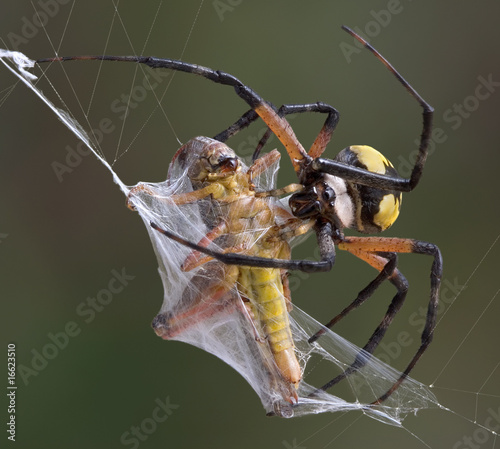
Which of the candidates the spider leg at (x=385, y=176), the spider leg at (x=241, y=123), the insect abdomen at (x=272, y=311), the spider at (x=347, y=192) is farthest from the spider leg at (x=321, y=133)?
the insect abdomen at (x=272, y=311)

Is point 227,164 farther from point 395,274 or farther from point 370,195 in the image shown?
point 395,274

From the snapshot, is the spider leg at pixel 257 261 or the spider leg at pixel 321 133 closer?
the spider leg at pixel 257 261

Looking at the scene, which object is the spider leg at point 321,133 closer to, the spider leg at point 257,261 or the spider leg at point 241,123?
the spider leg at point 241,123

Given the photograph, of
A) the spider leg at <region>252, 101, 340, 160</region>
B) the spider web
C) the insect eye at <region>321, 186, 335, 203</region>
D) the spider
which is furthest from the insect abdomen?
the spider leg at <region>252, 101, 340, 160</region>

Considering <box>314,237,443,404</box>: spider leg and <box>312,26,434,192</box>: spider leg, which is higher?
<box>312,26,434,192</box>: spider leg

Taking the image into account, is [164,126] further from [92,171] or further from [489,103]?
[489,103]

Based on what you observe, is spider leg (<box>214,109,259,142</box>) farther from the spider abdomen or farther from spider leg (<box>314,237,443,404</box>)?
spider leg (<box>314,237,443,404</box>)

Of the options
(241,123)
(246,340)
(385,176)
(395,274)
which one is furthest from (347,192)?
(246,340)

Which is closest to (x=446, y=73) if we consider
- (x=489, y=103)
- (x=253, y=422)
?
(x=489, y=103)
